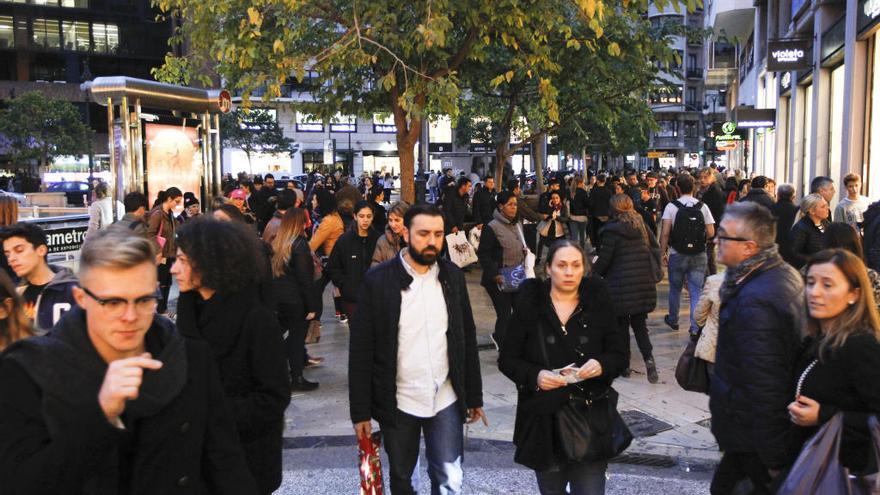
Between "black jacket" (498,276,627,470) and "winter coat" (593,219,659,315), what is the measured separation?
11.7 feet

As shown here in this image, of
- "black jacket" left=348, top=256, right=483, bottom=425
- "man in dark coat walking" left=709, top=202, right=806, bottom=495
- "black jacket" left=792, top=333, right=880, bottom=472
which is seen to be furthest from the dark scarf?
"black jacket" left=348, top=256, right=483, bottom=425

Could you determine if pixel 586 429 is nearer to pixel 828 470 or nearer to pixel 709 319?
pixel 828 470

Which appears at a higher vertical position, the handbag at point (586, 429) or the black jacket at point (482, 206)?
the black jacket at point (482, 206)

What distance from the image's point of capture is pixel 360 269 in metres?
7.37

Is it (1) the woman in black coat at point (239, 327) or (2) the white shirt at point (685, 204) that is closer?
(1) the woman in black coat at point (239, 327)

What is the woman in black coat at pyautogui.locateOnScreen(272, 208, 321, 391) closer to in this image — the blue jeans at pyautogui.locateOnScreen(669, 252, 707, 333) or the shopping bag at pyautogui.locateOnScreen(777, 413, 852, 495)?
the blue jeans at pyautogui.locateOnScreen(669, 252, 707, 333)

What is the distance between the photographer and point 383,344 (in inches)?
152

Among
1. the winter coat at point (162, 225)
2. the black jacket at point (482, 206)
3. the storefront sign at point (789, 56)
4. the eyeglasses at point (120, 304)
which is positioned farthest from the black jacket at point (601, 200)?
the eyeglasses at point (120, 304)

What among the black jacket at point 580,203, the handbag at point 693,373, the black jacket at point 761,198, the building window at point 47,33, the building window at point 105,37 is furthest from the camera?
the building window at point 105,37

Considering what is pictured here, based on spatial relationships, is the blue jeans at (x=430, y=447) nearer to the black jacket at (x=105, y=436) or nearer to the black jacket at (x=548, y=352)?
the black jacket at (x=548, y=352)

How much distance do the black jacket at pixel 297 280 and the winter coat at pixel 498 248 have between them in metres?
1.97

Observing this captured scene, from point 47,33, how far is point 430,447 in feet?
205

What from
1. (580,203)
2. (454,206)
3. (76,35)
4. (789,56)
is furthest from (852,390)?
(76,35)

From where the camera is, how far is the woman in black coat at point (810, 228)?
753 cm
